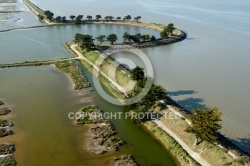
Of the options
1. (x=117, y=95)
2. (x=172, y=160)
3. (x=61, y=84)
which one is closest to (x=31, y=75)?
(x=61, y=84)

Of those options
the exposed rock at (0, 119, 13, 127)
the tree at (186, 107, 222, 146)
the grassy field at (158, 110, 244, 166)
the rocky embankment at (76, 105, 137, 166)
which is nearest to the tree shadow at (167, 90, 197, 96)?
the grassy field at (158, 110, 244, 166)

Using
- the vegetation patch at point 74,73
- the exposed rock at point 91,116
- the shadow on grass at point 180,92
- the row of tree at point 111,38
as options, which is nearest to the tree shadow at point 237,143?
the shadow on grass at point 180,92

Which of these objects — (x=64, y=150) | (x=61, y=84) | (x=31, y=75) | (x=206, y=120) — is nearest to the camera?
(x=206, y=120)

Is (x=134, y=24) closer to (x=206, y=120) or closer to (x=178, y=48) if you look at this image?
(x=178, y=48)

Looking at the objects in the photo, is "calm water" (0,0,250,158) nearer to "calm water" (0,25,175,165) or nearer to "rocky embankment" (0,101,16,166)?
"calm water" (0,25,175,165)

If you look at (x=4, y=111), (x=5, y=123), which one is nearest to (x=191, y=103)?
(x=5, y=123)

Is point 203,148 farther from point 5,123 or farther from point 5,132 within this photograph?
point 5,123
